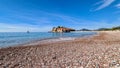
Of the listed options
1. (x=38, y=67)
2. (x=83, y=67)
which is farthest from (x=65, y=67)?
(x=38, y=67)

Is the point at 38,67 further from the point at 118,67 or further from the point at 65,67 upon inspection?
the point at 118,67

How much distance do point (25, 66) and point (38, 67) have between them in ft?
2.83

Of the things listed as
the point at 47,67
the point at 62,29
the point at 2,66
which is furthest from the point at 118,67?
the point at 62,29

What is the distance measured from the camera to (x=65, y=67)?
755 cm

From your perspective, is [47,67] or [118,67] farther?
[47,67]

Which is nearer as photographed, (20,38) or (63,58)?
(63,58)

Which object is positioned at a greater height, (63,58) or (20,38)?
(63,58)

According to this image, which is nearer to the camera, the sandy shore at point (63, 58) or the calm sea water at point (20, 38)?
the sandy shore at point (63, 58)

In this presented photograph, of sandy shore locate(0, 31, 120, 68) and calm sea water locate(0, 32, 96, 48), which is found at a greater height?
sandy shore locate(0, 31, 120, 68)

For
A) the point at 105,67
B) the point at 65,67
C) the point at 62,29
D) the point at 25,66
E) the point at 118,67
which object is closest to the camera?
the point at 118,67

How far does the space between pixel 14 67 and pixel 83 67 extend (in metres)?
4.17

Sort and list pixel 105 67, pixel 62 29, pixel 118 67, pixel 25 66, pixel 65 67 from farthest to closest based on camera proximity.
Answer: pixel 62 29
pixel 25 66
pixel 65 67
pixel 105 67
pixel 118 67

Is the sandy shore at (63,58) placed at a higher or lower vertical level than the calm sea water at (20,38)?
higher

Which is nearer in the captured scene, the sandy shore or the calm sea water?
the sandy shore
